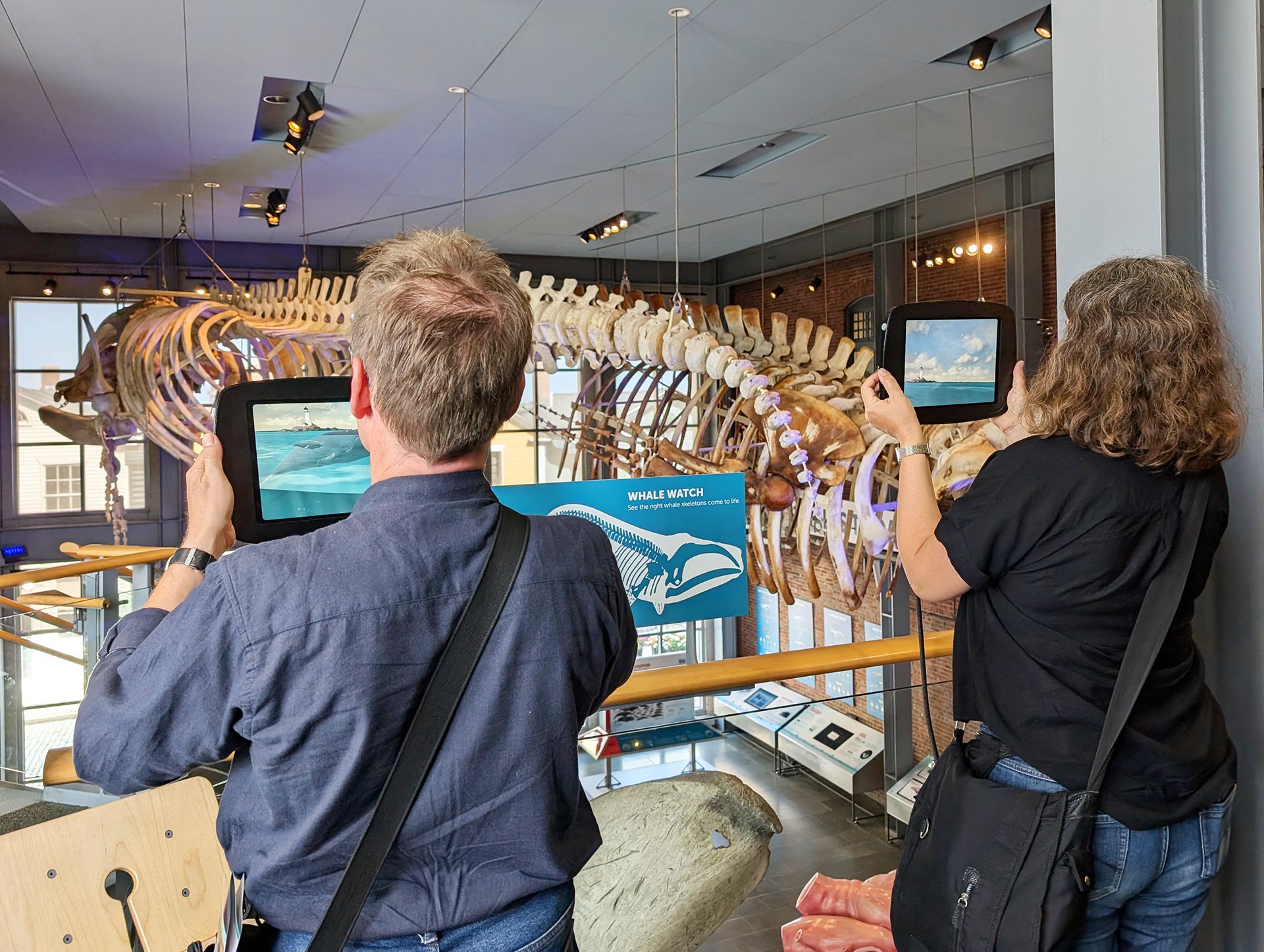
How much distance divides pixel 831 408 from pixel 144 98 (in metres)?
5.13

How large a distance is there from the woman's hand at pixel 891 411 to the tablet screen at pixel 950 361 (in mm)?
113

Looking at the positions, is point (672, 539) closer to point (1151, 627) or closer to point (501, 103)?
point (1151, 627)

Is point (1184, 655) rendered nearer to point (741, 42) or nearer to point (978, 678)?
point (978, 678)

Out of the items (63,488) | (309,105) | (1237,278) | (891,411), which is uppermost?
Answer: (309,105)

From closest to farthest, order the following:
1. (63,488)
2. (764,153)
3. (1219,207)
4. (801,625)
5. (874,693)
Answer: (1219,207)
(874,693)
(764,153)
(801,625)
(63,488)

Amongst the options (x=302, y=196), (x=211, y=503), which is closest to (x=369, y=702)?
(x=211, y=503)

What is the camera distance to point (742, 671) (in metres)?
1.98

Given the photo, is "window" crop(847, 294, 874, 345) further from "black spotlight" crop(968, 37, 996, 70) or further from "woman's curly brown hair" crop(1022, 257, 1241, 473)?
"woman's curly brown hair" crop(1022, 257, 1241, 473)

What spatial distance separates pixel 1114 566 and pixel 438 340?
3.10 feet

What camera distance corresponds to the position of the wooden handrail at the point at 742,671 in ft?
5.81

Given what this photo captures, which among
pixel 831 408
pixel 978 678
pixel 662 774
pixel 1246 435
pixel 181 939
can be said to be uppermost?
pixel 831 408

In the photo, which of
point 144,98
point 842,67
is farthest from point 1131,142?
point 144,98

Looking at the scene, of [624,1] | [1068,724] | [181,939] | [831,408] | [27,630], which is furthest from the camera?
[624,1]

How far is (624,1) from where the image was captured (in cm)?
481
